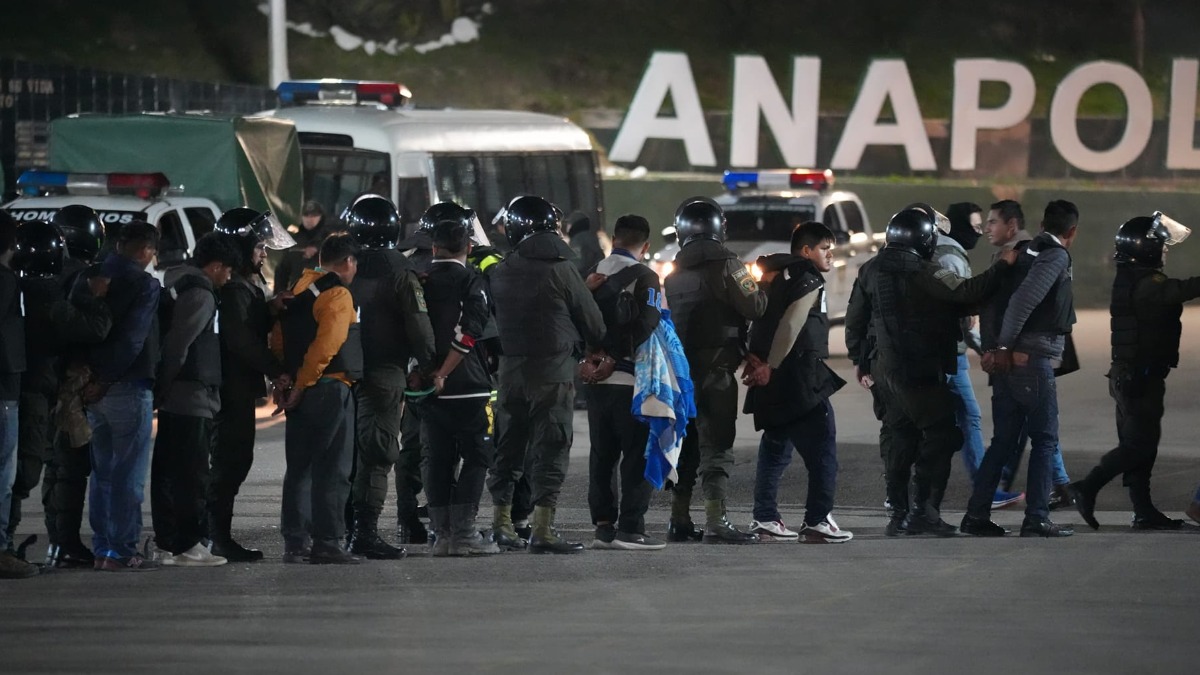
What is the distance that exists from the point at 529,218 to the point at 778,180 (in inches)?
504

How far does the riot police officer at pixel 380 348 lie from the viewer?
9.14m

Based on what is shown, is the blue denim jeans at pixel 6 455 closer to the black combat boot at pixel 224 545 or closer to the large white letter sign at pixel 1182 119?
the black combat boot at pixel 224 545

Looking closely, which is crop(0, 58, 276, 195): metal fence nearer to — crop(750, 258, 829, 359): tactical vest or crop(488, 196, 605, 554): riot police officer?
crop(488, 196, 605, 554): riot police officer

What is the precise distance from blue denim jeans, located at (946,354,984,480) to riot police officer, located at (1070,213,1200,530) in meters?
0.76

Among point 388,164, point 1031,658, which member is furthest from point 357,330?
point 388,164

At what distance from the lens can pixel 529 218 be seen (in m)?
9.38

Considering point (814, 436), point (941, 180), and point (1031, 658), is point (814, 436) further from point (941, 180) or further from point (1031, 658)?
point (941, 180)

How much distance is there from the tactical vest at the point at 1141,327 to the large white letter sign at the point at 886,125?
2126cm

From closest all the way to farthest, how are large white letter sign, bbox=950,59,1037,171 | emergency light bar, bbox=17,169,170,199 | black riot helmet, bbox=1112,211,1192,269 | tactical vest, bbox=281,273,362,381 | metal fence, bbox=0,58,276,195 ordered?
tactical vest, bbox=281,273,362,381 → black riot helmet, bbox=1112,211,1192,269 → emergency light bar, bbox=17,169,170,199 → metal fence, bbox=0,58,276,195 → large white letter sign, bbox=950,59,1037,171

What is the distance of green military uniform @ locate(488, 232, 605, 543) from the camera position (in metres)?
9.31

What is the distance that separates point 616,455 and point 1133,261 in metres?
3.00

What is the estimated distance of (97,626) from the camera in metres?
7.41

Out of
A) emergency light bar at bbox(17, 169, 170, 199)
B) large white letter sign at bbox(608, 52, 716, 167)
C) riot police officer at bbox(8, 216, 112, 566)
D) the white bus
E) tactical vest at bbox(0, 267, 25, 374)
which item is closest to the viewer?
tactical vest at bbox(0, 267, 25, 374)

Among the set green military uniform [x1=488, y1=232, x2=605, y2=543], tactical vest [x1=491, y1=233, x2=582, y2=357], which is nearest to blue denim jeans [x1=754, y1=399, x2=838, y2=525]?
green military uniform [x1=488, y1=232, x2=605, y2=543]
